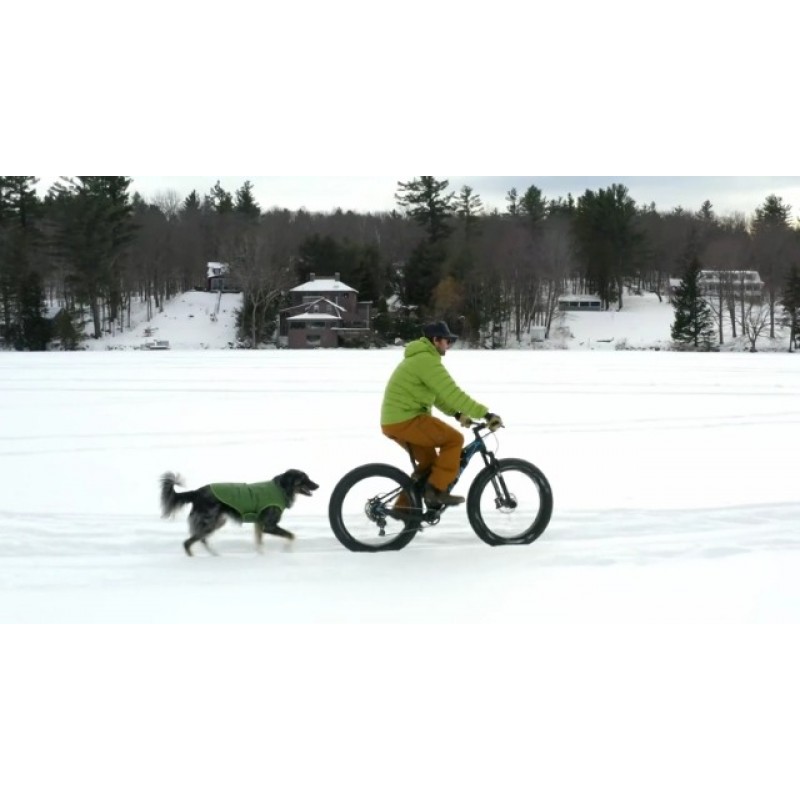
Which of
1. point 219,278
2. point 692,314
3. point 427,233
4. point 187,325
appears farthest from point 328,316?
point 219,278

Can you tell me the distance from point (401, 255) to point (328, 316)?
4385 millimetres

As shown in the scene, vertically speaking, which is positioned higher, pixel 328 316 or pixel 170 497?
pixel 328 316

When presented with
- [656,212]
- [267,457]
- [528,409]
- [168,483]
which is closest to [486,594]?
[168,483]

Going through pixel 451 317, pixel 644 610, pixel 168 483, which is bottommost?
pixel 644 610

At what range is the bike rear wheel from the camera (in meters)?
6.39

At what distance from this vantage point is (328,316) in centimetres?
3950

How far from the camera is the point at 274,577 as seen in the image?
599 centimetres

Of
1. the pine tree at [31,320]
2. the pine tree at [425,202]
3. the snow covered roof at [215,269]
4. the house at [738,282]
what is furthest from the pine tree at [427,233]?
the pine tree at [31,320]

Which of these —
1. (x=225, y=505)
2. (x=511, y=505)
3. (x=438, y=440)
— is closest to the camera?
(x=225, y=505)

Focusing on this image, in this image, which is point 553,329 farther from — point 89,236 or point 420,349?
point 420,349

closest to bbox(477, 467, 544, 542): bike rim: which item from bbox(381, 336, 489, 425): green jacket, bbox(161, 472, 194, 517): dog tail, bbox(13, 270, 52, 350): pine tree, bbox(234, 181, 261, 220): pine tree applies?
bbox(381, 336, 489, 425): green jacket

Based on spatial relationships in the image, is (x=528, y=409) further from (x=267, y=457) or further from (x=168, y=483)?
(x=168, y=483)

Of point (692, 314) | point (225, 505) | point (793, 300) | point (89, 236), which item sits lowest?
point (225, 505)

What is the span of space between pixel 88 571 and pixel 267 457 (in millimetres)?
5219
